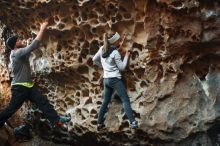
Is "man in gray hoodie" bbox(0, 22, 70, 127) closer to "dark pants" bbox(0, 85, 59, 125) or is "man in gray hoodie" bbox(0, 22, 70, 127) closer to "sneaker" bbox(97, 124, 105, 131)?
"dark pants" bbox(0, 85, 59, 125)

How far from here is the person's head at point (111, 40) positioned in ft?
19.8

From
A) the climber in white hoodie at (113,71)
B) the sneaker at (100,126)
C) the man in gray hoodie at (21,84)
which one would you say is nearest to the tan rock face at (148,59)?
the sneaker at (100,126)

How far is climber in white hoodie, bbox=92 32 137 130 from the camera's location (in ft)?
19.7

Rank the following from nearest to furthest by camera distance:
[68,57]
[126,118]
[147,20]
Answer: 1. [147,20]
2. [126,118]
3. [68,57]

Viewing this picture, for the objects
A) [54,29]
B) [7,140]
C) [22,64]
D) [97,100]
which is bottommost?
[7,140]

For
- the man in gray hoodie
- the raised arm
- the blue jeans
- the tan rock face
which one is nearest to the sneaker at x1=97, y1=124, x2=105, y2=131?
the tan rock face

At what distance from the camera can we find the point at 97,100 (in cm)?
661

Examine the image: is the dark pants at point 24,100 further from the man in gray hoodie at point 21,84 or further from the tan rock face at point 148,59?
the tan rock face at point 148,59

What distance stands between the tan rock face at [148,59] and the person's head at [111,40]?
0.10 metres

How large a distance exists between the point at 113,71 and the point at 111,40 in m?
→ 0.43

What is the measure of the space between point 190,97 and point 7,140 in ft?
9.49

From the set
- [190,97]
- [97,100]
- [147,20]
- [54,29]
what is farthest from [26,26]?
[190,97]

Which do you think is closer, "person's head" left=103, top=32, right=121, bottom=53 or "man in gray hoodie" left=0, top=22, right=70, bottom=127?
"person's head" left=103, top=32, right=121, bottom=53

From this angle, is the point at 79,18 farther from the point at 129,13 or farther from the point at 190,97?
the point at 190,97
